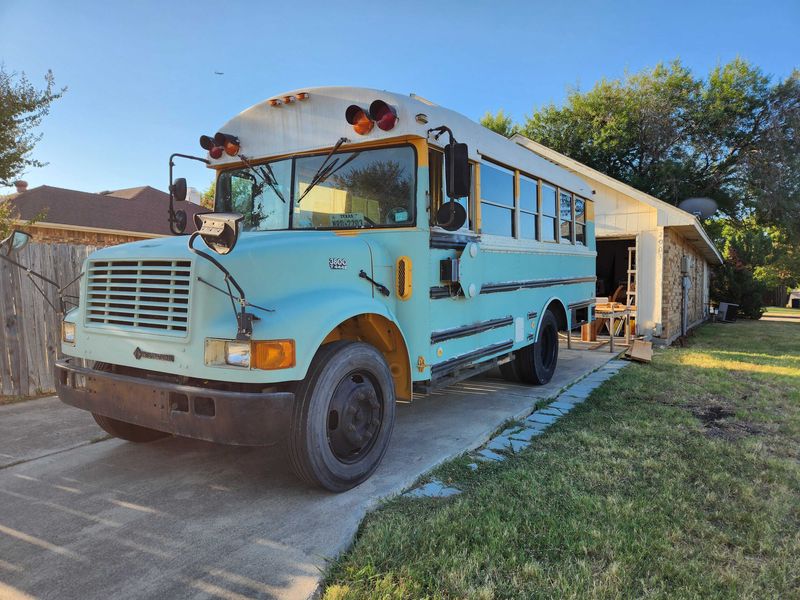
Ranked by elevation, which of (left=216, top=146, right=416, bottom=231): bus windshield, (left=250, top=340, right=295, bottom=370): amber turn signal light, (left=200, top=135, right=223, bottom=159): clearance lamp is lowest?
(left=250, top=340, right=295, bottom=370): amber turn signal light

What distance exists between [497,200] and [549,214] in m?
1.58

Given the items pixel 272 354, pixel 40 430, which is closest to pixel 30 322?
pixel 40 430

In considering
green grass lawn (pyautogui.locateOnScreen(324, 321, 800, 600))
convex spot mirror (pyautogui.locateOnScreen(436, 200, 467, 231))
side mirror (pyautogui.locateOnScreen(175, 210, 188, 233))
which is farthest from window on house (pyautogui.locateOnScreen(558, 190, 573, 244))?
side mirror (pyautogui.locateOnScreen(175, 210, 188, 233))

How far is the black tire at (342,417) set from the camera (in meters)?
2.81

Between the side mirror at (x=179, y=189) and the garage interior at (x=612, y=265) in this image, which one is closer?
the side mirror at (x=179, y=189)

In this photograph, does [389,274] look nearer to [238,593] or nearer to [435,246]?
[435,246]

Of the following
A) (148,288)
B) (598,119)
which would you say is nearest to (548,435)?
(148,288)

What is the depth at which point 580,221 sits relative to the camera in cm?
730

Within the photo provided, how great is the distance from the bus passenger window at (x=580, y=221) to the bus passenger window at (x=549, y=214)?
2.93 ft

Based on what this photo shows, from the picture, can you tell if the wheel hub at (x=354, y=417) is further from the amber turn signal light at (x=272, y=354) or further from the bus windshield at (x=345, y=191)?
the bus windshield at (x=345, y=191)

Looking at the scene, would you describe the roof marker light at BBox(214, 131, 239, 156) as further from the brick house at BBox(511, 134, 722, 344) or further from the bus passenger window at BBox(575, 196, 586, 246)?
the brick house at BBox(511, 134, 722, 344)

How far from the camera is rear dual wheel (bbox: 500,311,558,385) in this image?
6.00m

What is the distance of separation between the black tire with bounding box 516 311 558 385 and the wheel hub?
3.14 metres

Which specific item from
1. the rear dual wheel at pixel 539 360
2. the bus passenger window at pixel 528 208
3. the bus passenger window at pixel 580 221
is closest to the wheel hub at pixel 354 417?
the bus passenger window at pixel 528 208
